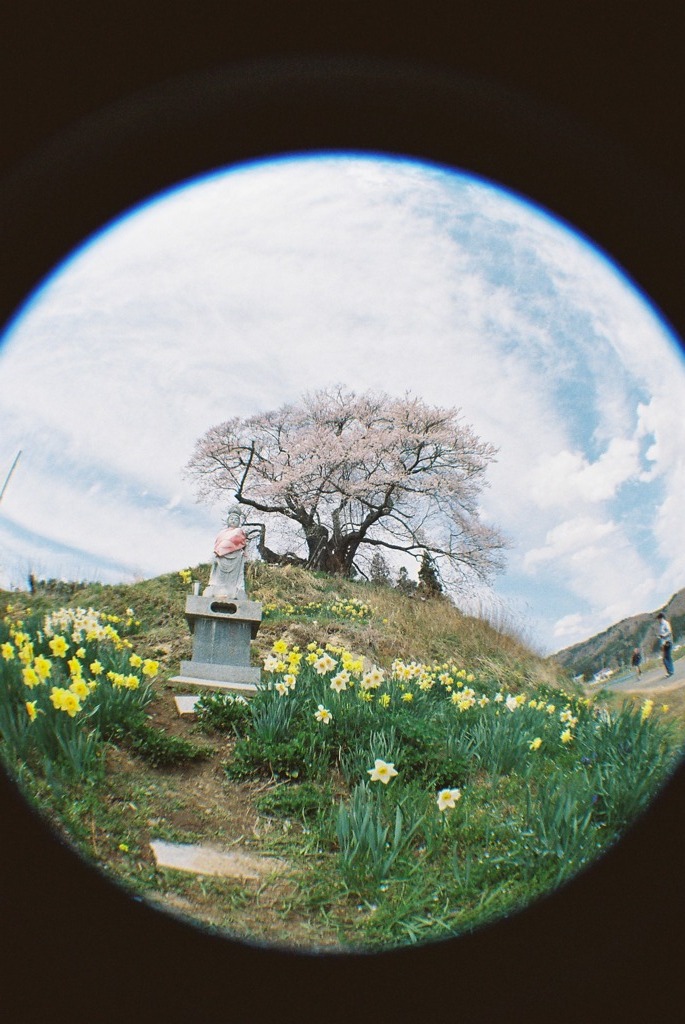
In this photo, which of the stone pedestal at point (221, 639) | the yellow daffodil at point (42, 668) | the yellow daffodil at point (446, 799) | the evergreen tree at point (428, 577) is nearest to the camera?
the yellow daffodil at point (446, 799)

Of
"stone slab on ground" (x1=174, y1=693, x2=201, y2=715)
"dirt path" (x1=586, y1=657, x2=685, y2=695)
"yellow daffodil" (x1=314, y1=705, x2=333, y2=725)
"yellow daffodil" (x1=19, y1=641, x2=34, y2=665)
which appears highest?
"yellow daffodil" (x1=19, y1=641, x2=34, y2=665)

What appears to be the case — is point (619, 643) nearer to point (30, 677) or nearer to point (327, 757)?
point (327, 757)

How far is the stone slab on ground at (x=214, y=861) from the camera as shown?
201 centimetres

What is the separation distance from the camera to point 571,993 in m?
1.28

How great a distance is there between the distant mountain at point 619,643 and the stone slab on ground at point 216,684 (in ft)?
5.12

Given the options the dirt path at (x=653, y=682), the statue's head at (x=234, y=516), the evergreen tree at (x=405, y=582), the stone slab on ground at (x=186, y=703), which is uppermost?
the statue's head at (x=234, y=516)

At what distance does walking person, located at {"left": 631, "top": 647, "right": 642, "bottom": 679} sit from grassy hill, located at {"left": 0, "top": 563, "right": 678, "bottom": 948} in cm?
17

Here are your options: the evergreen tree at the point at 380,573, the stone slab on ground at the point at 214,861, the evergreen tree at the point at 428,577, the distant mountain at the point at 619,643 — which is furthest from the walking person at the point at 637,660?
the stone slab on ground at the point at 214,861

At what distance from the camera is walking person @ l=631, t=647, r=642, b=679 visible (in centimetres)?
261

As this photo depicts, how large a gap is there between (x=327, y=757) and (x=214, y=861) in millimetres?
731

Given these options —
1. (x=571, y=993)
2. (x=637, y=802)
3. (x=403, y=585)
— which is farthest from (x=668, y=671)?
(x=571, y=993)

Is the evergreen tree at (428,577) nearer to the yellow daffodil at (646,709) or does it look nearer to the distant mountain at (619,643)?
the distant mountain at (619,643)

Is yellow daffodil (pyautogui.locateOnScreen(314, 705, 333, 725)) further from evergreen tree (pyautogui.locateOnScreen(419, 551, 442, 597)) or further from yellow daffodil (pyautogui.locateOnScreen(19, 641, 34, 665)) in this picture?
yellow daffodil (pyautogui.locateOnScreen(19, 641, 34, 665))

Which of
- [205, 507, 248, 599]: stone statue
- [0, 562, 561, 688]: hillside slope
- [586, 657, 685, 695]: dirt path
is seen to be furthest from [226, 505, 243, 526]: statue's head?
[586, 657, 685, 695]: dirt path
